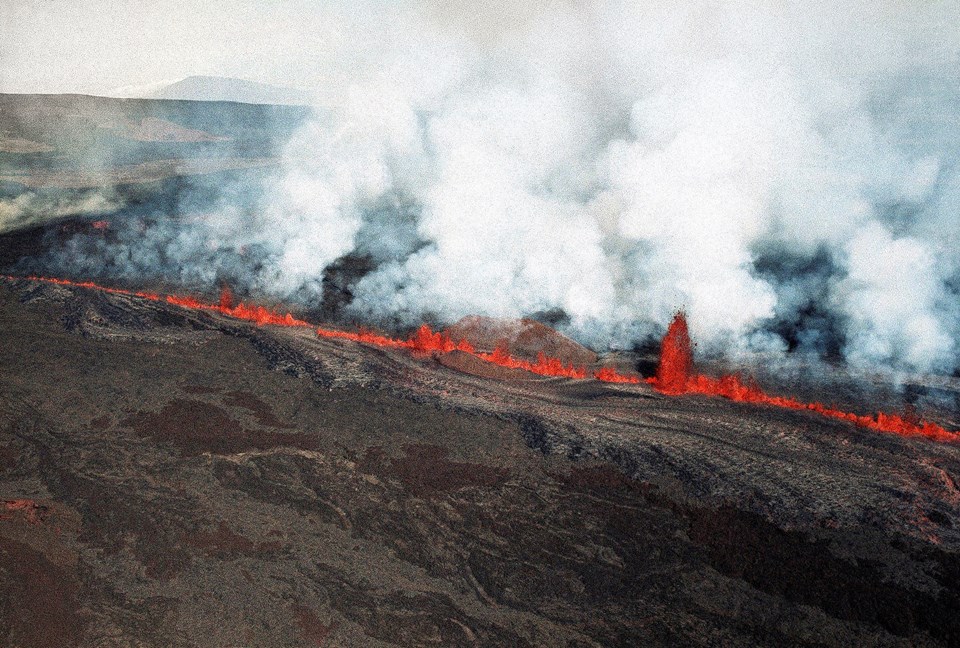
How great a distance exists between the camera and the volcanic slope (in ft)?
23.5

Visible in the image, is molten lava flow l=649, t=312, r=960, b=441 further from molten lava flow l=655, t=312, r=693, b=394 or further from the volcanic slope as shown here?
the volcanic slope

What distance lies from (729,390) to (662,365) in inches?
99.3

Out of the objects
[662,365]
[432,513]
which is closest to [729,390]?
[662,365]

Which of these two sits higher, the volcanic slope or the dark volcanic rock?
the dark volcanic rock

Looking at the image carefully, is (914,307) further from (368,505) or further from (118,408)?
(118,408)

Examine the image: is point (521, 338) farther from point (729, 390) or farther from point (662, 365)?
point (729, 390)

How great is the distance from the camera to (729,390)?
17.4 m

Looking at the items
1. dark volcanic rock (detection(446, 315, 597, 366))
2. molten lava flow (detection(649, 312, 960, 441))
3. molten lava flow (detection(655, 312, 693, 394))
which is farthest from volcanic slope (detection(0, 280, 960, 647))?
dark volcanic rock (detection(446, 315, 597, 366))

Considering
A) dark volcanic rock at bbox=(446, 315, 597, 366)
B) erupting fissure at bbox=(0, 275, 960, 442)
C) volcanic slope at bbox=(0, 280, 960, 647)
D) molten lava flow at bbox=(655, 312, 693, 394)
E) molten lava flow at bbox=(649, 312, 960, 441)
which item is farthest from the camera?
dark volcanic rock at bbox=(446, 315, 597, 366)

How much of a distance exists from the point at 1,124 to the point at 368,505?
5809cm

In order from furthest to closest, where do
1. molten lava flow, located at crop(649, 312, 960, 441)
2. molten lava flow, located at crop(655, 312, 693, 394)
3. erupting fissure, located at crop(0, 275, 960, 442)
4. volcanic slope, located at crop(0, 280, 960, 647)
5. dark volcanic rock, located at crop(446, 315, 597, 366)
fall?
1. dark volcanic rock, located at crop(446, 315, 597, 366)
2. molten lava flow, located at crop(655, 312, 693, 394)
3. erupting fissure, located at crop(0, 275, 960, 442)
4. molten lava flow, located at crop(649, 312, 960, 441)
5. volcanic slope, located at crop(0, 280, 960, 647)

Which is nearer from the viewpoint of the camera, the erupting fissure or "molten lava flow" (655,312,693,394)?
the erupting fissure

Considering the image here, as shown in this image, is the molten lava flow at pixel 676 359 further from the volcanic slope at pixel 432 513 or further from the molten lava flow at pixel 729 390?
the volcanic slope at pixel 432 513

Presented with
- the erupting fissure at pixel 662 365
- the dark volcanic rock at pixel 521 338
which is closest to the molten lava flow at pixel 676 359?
the erupting fissure at pixel 662 365
